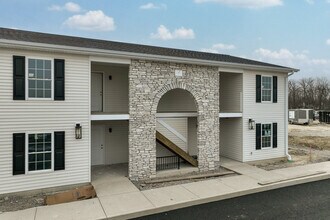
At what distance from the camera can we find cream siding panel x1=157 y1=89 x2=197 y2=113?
1302 cm

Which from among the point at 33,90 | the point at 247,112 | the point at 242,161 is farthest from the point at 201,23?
the point at 33,90

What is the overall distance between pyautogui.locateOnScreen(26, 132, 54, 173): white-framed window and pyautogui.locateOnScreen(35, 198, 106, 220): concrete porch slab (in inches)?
67.1

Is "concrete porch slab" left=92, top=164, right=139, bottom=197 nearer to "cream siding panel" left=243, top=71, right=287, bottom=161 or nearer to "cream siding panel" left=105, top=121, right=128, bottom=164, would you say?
"cream siding panel" left=105, top=121, right=128, bottom=164

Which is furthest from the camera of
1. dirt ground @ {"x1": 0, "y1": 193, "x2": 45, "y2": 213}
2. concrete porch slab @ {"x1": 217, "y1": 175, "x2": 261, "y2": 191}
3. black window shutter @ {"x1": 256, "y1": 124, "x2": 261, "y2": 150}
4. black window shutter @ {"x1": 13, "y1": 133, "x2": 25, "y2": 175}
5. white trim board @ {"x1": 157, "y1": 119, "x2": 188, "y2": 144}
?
black window shutter @ {"x1": 256, "y1": 124, "x2": 261, "y2": 150}

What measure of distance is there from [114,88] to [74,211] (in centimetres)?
641

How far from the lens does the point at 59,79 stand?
8.27m

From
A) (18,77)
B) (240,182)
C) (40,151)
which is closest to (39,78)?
(18,77)

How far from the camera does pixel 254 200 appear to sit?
299 inches

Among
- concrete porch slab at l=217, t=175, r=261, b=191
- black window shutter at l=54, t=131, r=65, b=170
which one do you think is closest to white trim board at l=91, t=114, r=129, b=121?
black window shutter at l=54, t=131, r=65, b=170

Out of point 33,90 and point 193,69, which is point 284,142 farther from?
point 33,90

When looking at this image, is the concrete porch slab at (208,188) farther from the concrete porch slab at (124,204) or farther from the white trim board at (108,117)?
the white trim board at (108,117)

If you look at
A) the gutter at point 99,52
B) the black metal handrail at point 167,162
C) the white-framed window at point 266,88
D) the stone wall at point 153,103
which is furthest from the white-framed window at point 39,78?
the white-framed window at point 266,88

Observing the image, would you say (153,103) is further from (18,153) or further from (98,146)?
(18,153)

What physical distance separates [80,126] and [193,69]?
17.7 ft
